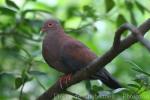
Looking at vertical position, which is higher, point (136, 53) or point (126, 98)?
point (126, 98)

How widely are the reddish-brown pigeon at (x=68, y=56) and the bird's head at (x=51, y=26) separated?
0.90 feet

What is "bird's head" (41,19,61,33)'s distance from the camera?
393 centimetres

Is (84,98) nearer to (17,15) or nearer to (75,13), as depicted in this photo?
(17,15)

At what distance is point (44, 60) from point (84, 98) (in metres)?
0.94

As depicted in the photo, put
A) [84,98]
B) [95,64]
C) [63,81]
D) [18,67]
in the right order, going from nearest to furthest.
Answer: [95,64]
[84,98]
[63,81]
[18,67]

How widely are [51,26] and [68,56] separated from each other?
2.46 ft

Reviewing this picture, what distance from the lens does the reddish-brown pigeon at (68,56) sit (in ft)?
10.3

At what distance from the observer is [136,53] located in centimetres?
557

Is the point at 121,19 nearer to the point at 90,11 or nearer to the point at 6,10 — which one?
the point at 90,11

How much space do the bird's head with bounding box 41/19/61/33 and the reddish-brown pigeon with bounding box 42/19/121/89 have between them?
27 cm

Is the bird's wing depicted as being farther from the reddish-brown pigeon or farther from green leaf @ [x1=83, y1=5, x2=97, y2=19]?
green leaf @ [x1=83, y1=5, x2=97, y2=19]

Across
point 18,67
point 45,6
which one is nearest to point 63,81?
point 18,67

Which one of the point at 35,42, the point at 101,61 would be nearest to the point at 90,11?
the point at 35,42

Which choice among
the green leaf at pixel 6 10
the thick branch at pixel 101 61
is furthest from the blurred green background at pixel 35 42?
the thick branch at pixel 101 61
